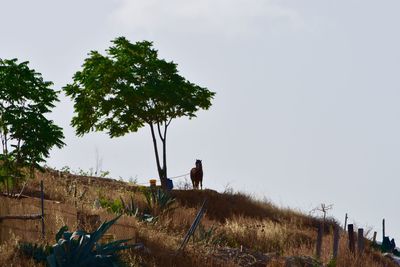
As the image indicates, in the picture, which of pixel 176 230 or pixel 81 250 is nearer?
pixel 81 250

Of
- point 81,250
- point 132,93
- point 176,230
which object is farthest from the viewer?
point 132,93

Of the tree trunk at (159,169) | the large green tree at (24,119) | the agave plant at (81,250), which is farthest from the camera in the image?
the tree trunk at (159,169)

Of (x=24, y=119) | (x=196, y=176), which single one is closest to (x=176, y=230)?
(x=24, y=119)

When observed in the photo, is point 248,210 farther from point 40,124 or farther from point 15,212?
point 15,212

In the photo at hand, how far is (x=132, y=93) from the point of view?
3831cm

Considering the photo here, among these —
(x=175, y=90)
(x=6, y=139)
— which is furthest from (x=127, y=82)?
(x=6, y=139)

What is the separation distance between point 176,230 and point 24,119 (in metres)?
5.90

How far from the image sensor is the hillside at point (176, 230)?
15.6 m

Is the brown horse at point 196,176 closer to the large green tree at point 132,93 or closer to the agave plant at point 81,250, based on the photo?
the large green tree at point 132,93

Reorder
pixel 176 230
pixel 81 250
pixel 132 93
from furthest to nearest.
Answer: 1. pixel 132 93
2. pixel 176 230
3. pixel 81 250

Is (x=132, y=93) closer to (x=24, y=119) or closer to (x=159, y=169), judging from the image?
(x=159, y=169)

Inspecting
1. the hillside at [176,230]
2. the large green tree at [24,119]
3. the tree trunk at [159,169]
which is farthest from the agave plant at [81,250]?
the tree trunk at [159,169]

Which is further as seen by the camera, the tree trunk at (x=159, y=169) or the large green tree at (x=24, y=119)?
the tree trunk at (x=159, y=169)

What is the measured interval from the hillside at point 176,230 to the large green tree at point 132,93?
4955mm
